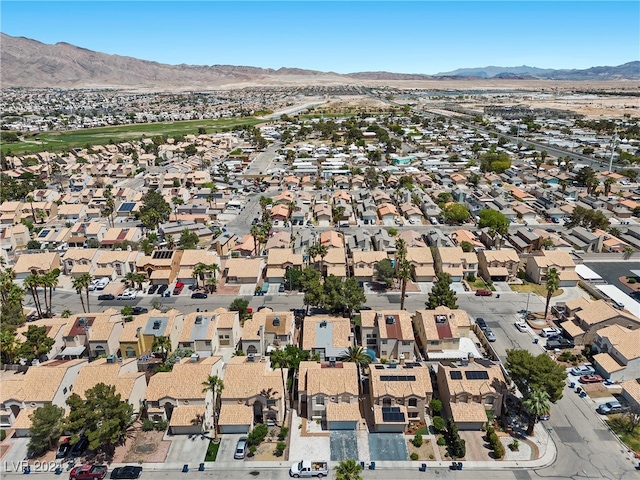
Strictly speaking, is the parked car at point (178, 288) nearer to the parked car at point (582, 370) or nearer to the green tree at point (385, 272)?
the green tree at point (385, 272)

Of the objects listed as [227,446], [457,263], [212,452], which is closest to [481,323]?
[457,263]

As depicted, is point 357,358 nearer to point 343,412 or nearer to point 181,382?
point 343,412

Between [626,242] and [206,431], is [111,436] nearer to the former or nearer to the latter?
[206,431]

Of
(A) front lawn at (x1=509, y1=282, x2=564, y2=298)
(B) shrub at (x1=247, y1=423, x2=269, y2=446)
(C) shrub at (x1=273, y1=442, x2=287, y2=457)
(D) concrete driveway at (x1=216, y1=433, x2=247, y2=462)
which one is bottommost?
(D) concrete driveway at (x1=216, y1=433, x2=247, y2=462)

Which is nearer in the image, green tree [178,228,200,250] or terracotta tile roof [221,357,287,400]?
terracotta tile roof [221,357,287,400]

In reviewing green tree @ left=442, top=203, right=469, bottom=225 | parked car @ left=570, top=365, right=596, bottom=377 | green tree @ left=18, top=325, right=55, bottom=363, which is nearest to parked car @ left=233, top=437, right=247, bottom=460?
green tree @ left=18, top=325, right=55, bottom=363

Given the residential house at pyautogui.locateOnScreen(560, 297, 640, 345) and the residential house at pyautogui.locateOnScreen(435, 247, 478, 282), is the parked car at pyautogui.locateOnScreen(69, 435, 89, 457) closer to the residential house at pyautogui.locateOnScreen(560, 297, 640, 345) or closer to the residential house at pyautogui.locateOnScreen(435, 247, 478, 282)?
the residential house at pyautogui.locateOnScreen(435, 247, 478, 282)

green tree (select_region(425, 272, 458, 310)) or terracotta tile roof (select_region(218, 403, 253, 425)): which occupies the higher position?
green tree (select_region(425, 272, 458, 310))
